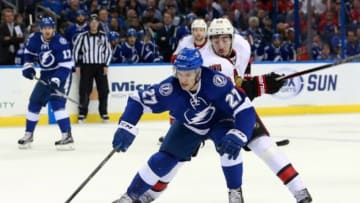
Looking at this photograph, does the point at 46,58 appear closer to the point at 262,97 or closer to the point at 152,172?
the point at 152,172

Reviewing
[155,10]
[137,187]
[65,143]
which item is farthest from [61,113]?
[155,10]

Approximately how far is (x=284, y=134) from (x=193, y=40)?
1.89m

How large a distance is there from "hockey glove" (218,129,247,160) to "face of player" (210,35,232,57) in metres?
0.88

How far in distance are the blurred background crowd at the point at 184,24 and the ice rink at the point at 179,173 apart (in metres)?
1.63

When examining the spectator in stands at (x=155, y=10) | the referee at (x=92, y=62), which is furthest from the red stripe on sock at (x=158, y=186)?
the spectator in stands at (x=155, y=10)

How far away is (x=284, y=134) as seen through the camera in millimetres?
8617

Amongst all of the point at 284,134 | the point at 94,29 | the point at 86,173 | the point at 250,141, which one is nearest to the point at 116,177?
the point at 86,173

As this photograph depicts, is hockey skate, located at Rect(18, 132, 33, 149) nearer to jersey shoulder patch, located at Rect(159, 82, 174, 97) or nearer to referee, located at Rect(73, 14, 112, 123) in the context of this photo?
referee, located at Rect(73, 14, 112, 123)

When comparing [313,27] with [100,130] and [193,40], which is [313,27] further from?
[193,40]

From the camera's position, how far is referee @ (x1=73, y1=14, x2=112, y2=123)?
9805 mm

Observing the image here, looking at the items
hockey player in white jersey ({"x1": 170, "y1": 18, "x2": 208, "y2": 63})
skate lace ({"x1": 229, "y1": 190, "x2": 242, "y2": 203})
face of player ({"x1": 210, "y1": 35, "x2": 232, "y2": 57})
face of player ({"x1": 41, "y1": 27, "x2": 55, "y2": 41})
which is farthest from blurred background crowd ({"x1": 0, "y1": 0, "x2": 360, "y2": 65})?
skate lace ({"x1": 229, "y1": 190, "x2": 242, "y2": 203})

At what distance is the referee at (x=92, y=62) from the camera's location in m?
9.80

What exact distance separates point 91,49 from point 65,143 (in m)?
2.77

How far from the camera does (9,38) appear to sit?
10000mm
